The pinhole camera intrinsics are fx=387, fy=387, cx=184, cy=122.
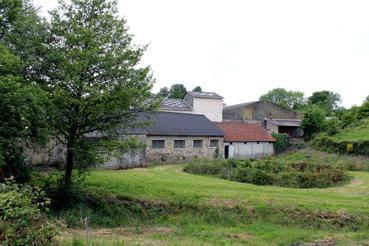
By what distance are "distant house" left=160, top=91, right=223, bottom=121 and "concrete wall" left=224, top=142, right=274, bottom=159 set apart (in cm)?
→ 1224

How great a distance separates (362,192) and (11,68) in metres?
18.2

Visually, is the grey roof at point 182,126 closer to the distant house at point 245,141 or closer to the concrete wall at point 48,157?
the distant house at point 245,141

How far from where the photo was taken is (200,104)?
53.6m

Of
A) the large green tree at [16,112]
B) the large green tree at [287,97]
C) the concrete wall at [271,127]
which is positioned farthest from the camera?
the large green tree at [287,97]

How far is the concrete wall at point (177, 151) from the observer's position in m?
32.7

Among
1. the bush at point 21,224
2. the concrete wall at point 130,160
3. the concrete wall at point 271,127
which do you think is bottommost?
the bush at point 21,224

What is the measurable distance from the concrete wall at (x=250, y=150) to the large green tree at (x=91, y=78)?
23696mm

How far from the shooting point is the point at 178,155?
34.8 metres

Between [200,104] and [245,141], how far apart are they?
13878 millimetres

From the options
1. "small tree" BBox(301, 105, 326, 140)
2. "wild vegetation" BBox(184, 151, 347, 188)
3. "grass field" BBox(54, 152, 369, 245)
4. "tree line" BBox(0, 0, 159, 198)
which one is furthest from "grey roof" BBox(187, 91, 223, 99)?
"tree line" BBox(0, 0, 159, 198)

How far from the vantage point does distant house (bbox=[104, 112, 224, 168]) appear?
3138cm

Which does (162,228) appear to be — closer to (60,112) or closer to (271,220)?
(271,220)

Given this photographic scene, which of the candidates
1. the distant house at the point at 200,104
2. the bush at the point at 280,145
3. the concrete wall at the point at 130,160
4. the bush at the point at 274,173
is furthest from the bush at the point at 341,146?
the concrete wall at the point at 130,160

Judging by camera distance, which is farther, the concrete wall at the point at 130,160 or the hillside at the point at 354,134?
the hillside at the point at 354,134
